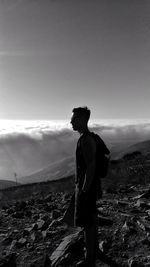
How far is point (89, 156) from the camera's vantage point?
4.77 m

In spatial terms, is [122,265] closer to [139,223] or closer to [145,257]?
[145,257]

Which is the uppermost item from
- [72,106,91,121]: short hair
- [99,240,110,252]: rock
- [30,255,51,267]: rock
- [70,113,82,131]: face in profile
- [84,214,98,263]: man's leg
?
[72,106,91,121]: short hair

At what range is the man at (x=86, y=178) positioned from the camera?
478 centimetres

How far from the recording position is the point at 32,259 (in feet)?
22.1

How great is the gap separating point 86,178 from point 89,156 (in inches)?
13.3

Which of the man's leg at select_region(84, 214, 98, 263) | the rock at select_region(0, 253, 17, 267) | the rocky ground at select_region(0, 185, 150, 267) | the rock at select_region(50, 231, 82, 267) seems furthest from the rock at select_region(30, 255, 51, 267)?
the man's leg at select_region(84, 214, 98, 263)

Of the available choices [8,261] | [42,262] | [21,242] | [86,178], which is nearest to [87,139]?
[86,178]

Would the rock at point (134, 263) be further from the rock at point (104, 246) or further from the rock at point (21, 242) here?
the rock at point (21, 242)

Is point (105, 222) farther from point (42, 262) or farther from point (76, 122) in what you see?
point (76, 122)

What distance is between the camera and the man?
478 cm

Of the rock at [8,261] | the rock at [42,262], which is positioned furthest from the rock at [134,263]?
the rock at [8,261]

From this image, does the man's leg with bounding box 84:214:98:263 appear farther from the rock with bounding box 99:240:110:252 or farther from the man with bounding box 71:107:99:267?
the rock with bounding box 99:240:110:252

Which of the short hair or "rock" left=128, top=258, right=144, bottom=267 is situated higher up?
the short hair

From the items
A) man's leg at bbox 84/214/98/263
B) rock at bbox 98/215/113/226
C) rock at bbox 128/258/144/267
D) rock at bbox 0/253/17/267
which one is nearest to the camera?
man's leg at bbox 84/214/98/263
